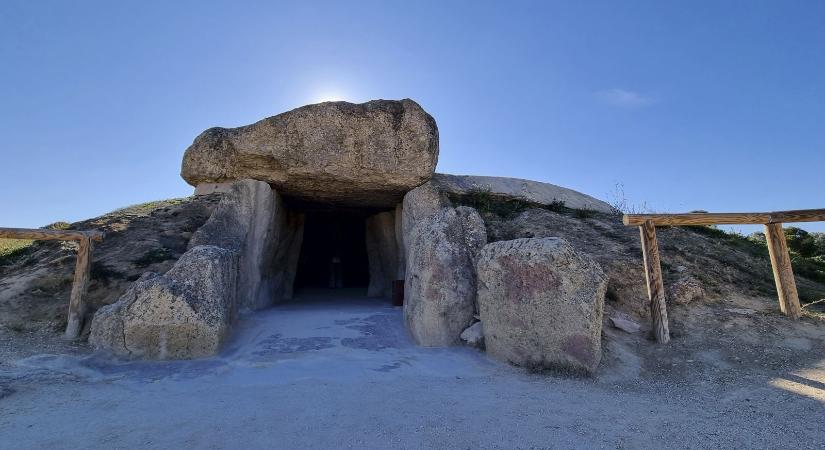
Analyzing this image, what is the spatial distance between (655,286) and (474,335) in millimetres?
2587

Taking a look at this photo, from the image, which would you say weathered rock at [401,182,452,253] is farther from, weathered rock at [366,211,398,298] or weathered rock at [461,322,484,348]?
weathered rock at [461,322,484,348]

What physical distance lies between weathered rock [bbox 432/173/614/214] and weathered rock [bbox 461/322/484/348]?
386 centimetres

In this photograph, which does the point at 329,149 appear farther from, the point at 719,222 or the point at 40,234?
the point at 719,222

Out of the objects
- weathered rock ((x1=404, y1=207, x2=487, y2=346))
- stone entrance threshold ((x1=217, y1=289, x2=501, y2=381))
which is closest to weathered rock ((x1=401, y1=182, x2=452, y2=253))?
weathered rock ((x1=404, y1=207, x2=487, y2=346))

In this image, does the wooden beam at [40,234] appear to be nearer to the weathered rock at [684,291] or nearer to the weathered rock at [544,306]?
the weathered rock at [544,306]

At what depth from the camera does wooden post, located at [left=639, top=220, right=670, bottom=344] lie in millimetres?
6223

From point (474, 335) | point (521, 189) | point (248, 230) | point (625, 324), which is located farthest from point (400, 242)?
point (625, 324)

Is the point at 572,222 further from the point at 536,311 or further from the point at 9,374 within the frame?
the point at 9,374

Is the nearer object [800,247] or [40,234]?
[40,234]

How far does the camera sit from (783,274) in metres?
6.73

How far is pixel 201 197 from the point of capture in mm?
9938

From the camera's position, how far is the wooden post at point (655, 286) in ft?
20.4

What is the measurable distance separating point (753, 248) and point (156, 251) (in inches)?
456

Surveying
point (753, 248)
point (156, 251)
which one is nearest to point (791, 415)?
point (753, 248)
